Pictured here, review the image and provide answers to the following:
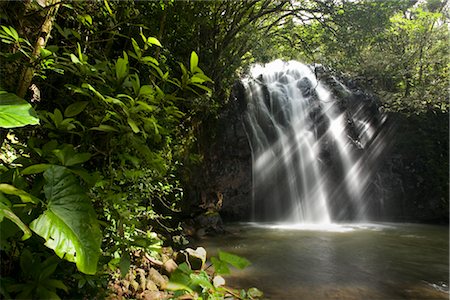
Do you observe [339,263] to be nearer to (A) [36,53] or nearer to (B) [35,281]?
(B) [35,281]

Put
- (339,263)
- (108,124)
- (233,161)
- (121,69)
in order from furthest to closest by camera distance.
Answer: (233,161) < (339,263) < (108,124) < (121,69)

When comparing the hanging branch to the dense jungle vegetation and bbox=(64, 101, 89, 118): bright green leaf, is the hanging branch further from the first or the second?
bbox=(64, 101, 89, 118): bright green leaf

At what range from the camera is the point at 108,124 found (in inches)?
65.1

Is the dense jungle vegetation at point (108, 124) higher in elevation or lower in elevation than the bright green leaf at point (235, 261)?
higher

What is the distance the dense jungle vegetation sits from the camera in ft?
3.38

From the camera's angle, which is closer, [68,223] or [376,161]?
[68,223]

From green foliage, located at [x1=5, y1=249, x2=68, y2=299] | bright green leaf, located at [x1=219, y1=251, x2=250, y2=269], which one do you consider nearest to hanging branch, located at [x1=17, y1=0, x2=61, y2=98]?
green foliage, located at [x1=5, y1=249, x2=68, y2=299]

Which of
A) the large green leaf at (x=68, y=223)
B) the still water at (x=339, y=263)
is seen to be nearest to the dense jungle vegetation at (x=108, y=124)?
the large green leaf at (x=68, y=223)

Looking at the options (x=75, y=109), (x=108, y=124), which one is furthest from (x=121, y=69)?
(x=108, y=124)

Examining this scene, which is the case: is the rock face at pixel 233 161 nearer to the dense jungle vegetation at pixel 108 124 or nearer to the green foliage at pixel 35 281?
the dense jungle vegetation at pixel 108 124

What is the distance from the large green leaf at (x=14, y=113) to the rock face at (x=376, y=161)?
847cm

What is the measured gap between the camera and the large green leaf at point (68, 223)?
0.87 meters

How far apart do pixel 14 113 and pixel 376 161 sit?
1256 centimetres

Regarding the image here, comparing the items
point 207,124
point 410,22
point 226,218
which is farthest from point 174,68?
point 410,22
